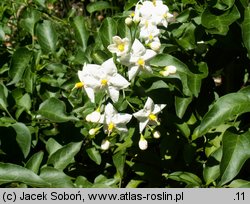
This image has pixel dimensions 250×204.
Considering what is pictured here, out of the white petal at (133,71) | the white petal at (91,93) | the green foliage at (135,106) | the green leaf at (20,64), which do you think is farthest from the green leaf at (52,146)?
the white petal at (133,71)

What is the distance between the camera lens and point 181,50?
145cm

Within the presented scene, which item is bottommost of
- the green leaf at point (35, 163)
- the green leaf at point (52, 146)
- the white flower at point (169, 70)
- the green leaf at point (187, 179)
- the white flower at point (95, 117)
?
the green leaf at point (187, 179)

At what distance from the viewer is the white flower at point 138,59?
1.15m

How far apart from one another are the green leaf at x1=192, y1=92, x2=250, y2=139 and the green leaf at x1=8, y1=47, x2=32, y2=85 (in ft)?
2.05

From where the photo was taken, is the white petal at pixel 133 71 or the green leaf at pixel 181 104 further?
the green leaf at pixel 181 104

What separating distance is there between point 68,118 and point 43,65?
0.27m

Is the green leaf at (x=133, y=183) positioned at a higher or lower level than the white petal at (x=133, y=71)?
lower

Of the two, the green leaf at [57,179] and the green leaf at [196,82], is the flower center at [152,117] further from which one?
the green leaf at [57,179]

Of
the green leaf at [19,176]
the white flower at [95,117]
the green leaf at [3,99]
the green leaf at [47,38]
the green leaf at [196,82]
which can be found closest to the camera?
the green leaf at [19,176]

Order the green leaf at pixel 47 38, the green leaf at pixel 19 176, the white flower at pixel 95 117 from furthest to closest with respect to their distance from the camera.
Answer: the green leaf at pixel 47 38 < the white flower at pixel 95 117 < the green leaf at pixel 19 176

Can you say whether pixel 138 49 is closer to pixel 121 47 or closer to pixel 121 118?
pixel 121 47

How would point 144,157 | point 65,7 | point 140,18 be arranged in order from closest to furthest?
point 140,18, point 144,157, point 65,7
